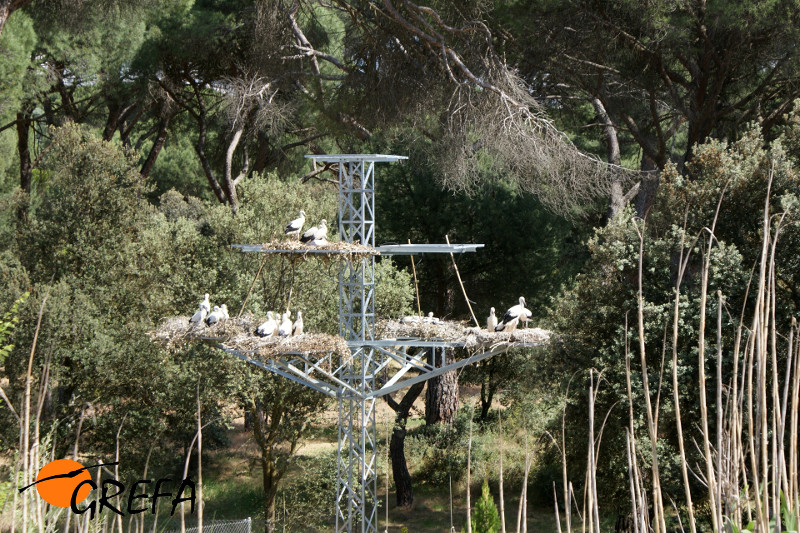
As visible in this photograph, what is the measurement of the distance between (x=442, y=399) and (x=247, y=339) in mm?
8690

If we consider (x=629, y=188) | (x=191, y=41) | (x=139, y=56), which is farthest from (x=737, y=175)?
(x=139, y=56)

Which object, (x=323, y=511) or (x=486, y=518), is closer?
(x=486, y=518)

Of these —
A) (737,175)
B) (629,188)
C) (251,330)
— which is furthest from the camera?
(629,188)

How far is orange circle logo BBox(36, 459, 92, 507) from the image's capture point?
2039 mm

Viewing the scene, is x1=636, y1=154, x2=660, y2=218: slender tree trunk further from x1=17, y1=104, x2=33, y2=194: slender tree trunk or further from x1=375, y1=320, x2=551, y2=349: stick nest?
x1=17, y1=104, x2=33, y2=194: slender tree trunk

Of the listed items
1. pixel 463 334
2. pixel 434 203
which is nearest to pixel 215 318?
pixel 463 334

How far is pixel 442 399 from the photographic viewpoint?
54.1ft

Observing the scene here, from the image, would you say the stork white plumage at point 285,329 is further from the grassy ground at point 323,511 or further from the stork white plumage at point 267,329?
the grassy ground at point 323,511

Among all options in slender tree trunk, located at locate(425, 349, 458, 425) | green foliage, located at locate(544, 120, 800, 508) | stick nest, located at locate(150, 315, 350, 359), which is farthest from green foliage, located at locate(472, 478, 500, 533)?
slender tree trunk, located at locate(425, 349, 458, 425)

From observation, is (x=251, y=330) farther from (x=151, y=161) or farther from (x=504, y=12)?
(x=151, y=161)

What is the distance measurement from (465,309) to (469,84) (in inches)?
262

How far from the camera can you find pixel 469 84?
11.8 metres

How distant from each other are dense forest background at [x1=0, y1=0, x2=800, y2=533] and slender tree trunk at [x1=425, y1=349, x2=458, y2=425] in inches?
10.0

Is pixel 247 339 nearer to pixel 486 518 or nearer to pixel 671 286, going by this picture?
pixel 486 518
